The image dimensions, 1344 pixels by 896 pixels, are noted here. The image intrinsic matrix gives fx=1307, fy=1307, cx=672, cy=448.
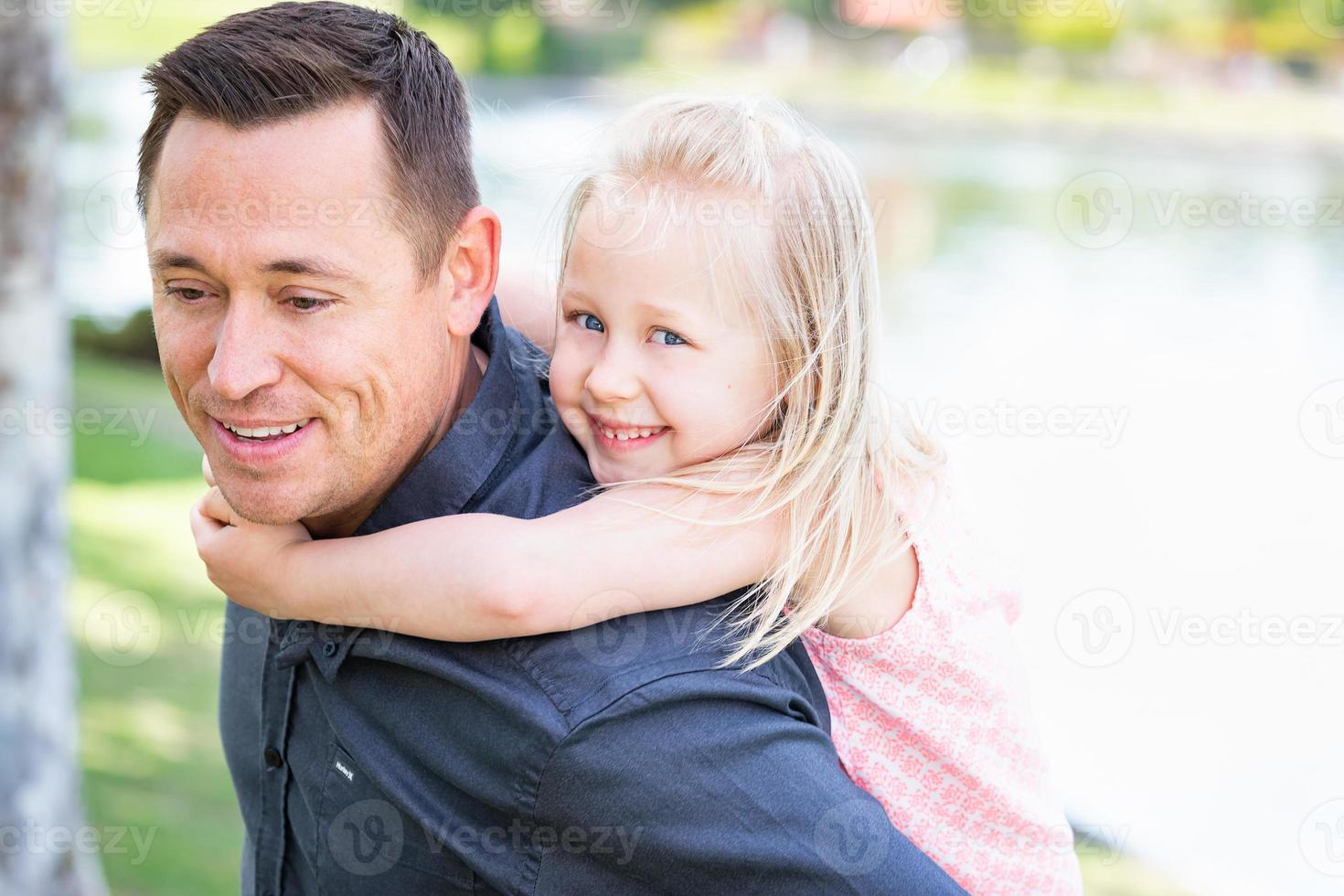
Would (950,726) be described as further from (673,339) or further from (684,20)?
(684,20)

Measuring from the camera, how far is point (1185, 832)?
17.3ft

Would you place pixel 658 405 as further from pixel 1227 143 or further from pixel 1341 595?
pixel 1227 143

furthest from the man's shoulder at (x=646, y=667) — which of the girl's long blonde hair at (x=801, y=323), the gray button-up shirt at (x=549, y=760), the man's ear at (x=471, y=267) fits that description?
the man's ear at (x=471, y=267)

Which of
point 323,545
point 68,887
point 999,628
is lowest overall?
point 68,887

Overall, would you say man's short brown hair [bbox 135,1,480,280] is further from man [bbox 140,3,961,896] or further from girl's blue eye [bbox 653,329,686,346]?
girl's blue eye [bbox 653,329,686,346]

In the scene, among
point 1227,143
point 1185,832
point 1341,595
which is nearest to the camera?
point 1185,832

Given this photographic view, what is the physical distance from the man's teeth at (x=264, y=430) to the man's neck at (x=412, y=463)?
0.19m

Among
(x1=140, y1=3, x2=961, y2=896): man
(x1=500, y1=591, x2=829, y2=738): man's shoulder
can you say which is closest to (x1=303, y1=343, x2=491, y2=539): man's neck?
(x1=140, y1=3, x2=961, y2=896): man

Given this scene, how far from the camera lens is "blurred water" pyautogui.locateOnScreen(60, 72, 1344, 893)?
5.30 meters

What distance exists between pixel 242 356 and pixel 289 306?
0.10 m

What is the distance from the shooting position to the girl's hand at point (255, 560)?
1.91 metres

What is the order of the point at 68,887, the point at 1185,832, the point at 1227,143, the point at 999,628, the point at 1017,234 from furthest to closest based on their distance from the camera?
the point at 1227,143 → the point at 1017,234 → the point at 1185,832 → the point at 68,887 → the point at 999,628

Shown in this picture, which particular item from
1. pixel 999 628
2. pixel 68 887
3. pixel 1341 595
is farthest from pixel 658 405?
pixel 1341 595

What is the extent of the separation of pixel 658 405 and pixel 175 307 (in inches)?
28.4
